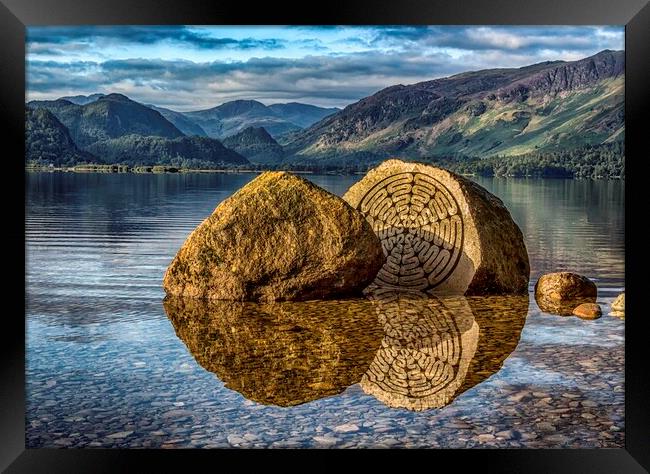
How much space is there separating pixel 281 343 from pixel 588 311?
5.52 m

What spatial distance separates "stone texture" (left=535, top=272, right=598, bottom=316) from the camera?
15742 millimetres

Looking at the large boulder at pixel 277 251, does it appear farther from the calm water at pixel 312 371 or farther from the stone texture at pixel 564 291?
the stone texture at pixel 564 291

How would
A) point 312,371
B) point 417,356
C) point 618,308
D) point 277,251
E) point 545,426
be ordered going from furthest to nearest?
1. point 277,251
2. point 618,308
3. point 417,356
4. point 312,371
5. point 545,426

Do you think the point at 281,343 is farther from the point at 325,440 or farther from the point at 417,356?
the point at 325,440

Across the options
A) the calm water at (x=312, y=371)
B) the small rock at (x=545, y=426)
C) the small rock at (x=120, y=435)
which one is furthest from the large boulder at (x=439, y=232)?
the small rock at (x=120, y=435)

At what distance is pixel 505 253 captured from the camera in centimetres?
1670

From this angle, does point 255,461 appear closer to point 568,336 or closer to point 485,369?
point 485,369

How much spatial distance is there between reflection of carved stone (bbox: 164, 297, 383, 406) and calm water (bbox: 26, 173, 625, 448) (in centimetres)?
3

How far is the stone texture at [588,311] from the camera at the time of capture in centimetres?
1409

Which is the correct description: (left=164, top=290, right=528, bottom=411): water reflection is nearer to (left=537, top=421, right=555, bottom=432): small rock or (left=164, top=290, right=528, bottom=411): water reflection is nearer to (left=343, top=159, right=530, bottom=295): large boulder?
(left=343, top=159, right=530, bottom=295): large boulder

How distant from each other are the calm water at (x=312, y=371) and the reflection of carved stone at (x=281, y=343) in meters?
0.03

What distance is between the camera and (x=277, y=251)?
15.5m
